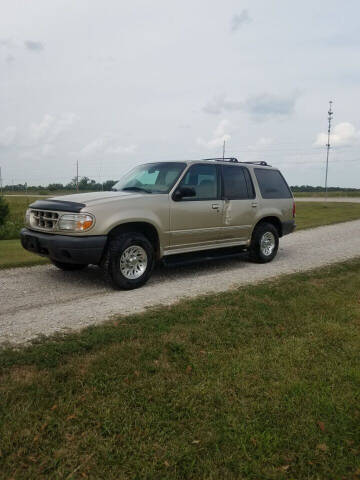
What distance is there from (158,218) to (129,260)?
0.85 m

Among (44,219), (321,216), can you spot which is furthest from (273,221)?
(321,216)

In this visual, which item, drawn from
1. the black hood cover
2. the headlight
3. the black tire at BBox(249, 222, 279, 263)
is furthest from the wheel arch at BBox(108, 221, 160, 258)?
the black tire at BBox(249, 222, 279, 263)

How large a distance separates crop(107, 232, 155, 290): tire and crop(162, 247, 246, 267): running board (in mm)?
389

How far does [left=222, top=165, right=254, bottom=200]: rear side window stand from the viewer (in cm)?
797

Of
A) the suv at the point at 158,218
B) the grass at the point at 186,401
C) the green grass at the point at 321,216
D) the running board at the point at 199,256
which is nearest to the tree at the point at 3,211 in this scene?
the suv at the point at 158,218

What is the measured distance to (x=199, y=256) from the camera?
24.9 ft

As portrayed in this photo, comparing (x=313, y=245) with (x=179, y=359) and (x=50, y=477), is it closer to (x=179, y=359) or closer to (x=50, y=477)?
(x=179, y=359)

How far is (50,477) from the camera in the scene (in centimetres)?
246

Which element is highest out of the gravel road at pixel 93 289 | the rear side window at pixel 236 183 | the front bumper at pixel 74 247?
the rear side window at pixel 236 183

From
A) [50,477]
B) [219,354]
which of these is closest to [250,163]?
[219,354]

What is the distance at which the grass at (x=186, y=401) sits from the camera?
8.56ft

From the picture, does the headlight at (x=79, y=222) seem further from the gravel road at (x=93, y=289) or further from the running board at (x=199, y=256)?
the running board at (x=199, y=256)

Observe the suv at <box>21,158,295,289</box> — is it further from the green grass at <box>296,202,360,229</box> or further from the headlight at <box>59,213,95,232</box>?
the green grass at <box>296,202,360,229</box>

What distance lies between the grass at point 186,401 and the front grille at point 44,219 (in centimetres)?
223
